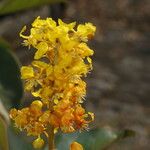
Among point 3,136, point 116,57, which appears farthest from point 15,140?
point 116,57

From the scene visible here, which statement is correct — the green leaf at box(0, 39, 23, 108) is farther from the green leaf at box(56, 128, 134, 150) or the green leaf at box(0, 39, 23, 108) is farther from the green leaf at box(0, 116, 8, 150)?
the green leaf at box(0, 116, 8, 150)

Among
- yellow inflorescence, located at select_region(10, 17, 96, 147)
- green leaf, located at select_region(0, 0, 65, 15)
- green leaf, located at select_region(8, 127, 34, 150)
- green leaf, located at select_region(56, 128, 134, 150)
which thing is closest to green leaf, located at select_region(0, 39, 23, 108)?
green leaf, located at select_region(0, 0, 65, 15)

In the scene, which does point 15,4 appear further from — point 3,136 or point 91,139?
point 3,136

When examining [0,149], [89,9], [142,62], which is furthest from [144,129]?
[0,149]

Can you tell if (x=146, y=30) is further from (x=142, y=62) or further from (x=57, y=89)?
(x=57, y=89)

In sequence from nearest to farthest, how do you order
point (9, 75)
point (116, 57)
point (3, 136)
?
point (3, 136)
point (9, 75)
point (116, 57)

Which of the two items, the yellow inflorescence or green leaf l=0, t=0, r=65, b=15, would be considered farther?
green leaf l=0, t=0, r=65, b=15
